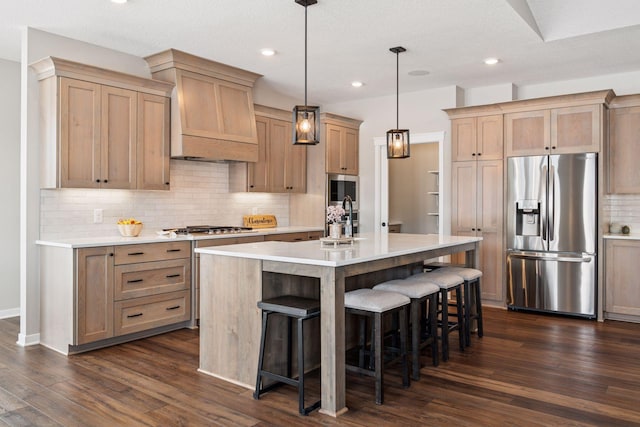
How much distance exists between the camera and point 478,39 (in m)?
4.42

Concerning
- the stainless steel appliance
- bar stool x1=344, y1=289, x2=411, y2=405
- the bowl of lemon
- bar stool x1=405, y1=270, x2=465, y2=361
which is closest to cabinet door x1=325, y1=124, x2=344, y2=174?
the stainless steel appliance

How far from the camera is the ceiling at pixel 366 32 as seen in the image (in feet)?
12.3

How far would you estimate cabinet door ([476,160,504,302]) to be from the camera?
567 centimetres

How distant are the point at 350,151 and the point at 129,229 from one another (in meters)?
3.36

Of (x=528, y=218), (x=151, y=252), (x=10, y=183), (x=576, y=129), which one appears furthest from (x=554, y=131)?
(x=10, y=183)

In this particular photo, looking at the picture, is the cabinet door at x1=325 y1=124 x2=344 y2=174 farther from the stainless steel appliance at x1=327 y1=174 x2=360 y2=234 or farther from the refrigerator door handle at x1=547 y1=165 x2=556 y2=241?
the refrigerator door handle at x1=547 y1=165 x2=556 y2=241

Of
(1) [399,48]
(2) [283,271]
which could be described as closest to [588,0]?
(1) [399,48]

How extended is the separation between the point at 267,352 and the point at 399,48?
9.99ft

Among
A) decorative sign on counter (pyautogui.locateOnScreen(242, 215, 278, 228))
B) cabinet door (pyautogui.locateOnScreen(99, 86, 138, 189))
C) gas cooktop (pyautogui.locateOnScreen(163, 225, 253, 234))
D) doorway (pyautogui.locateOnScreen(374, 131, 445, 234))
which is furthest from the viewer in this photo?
doorway (pyautogui.locateOnScreen(374, 131, 445, 234))

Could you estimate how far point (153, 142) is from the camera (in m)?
4.81

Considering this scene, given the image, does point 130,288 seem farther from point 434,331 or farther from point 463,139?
point 463,139

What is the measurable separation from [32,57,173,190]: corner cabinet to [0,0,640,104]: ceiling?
396mm

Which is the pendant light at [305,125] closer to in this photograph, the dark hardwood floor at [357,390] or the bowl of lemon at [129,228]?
the dark hardwood floor at [357,390]

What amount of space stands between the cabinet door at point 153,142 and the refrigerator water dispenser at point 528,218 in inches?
148
